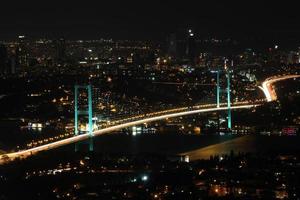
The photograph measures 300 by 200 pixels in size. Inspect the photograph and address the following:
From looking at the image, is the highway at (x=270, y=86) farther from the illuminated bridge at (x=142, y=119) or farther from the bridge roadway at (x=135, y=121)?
the bridge roadway at (x=135, y=121)

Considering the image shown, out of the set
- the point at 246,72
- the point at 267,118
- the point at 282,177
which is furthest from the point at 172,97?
the point at 282,177

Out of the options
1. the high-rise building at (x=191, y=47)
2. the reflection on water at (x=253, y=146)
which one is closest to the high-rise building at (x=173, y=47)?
the high-rise building at (x=191, y=47)

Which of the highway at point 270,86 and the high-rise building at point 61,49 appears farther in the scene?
the high-rise building at point 61,49

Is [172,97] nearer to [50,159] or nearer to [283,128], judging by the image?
[283,128]

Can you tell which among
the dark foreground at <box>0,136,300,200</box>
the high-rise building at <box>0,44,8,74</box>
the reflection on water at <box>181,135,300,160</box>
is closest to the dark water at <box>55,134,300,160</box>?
the reflection on water at <box>181,135,300,160</box>

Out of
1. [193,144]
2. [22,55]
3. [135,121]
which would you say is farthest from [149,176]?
[22,55]

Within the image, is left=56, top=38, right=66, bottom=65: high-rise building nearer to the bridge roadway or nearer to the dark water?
the bridge roadway
